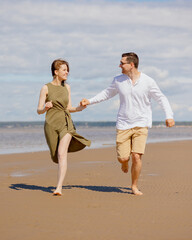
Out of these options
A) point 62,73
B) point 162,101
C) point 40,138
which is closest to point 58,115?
point 62,73

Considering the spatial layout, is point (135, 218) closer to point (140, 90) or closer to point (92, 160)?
point (140, 90)

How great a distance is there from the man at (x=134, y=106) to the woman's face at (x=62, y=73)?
761 mm

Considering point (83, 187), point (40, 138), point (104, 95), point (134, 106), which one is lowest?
point (40, 138)

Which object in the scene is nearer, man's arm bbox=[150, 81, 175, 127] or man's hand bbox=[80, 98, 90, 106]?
man's arm bbox=[150, 81, 175, 127]

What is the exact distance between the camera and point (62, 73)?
21.1 ft

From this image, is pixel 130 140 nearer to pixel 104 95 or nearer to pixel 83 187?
pixel 104 95

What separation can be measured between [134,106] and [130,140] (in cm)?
53

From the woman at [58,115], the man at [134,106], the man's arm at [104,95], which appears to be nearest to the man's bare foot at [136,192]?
the man at [134,106]

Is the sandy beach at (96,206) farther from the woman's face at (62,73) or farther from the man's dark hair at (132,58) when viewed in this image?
the man's dark hair at (132,58)

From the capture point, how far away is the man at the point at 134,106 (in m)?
6.05

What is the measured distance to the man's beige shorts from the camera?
6141 millimetres

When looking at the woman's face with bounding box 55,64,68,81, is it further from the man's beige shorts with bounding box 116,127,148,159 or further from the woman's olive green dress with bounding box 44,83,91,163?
the man's beige shorts with bounding box 116,127,148,159

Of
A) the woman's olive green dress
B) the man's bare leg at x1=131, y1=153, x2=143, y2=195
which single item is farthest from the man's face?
the man's bare leg at x1=131, y1=153, x2=143, y2=195

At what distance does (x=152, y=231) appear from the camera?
4293 mm
